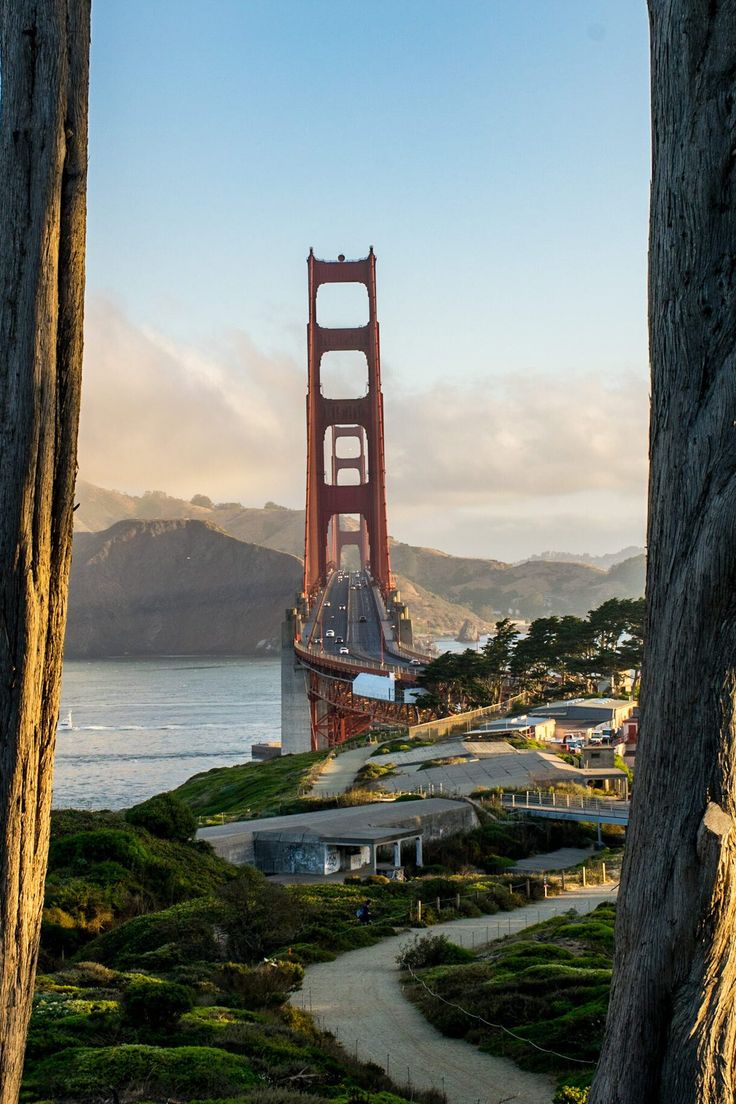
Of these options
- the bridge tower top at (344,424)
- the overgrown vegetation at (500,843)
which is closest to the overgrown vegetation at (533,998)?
the overgrown vegetation at (500,843)

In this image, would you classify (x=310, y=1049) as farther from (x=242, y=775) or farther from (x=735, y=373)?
(x=242, y=775)

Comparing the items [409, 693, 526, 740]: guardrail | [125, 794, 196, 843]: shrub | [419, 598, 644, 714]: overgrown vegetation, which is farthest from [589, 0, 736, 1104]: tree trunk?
[419, 598, 644, 714]: overgrown vegetation

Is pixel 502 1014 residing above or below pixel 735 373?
below

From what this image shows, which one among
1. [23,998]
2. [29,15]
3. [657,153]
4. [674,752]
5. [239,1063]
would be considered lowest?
[239,1063]

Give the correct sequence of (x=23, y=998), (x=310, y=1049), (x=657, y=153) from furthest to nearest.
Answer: (x=310, y=1049)
(x=657, y=153)
(x=23, y=998)

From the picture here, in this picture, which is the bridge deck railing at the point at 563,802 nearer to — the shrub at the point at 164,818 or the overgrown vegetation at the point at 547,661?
the shrub at the point at 164,818

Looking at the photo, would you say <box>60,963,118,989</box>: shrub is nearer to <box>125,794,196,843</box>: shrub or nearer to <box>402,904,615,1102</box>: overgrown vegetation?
<box>402,904,615,1102</box>: overgrown vegetation

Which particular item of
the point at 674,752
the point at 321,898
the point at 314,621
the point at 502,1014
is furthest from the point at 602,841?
the point at 314,621

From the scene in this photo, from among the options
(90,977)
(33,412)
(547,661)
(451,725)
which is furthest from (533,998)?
(547,661)
